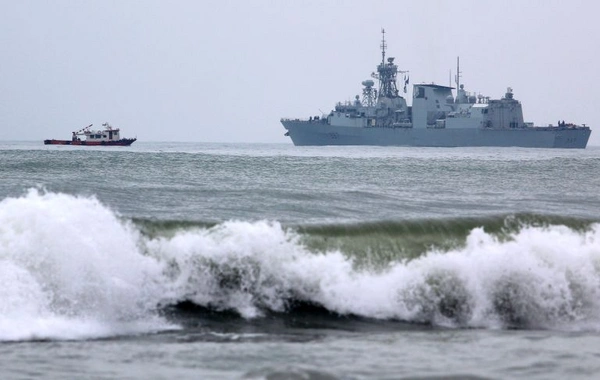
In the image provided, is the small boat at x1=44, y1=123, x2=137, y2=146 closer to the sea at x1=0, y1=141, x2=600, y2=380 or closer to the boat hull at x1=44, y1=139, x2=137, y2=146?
the boat hull at x1=44, y1=139, x2=137, y2=146

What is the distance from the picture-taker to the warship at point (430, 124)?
9512 cm

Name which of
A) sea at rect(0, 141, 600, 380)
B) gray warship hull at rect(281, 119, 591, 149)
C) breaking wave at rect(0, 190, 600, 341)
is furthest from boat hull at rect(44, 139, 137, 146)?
breaking wave at rect(0, 190, 600, 341)

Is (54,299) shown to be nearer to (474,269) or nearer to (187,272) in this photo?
(187,272)

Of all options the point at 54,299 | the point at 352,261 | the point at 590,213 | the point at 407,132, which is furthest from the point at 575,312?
the point at 407,132

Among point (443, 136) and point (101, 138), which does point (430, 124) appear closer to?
point (443, 136)

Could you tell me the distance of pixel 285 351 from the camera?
8.42m

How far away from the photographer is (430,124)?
325 feet

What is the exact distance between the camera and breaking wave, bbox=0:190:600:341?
1012 centimetres

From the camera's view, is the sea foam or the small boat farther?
the small boat

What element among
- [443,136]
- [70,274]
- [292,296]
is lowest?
[292,296]

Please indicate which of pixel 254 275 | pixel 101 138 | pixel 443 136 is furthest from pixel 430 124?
pixel 254 275

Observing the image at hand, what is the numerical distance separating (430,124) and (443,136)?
288 cm

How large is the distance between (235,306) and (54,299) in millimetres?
2194

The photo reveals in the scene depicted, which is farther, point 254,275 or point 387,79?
point 387,79
